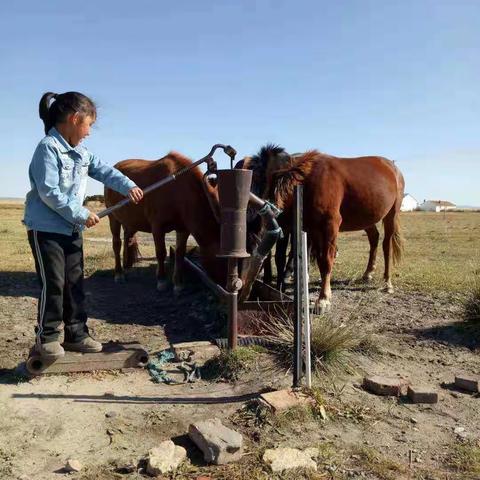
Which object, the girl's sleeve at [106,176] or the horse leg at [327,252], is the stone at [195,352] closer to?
the girl's sleeve at [106,176]

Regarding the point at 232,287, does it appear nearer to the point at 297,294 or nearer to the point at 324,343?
the point at 297,294

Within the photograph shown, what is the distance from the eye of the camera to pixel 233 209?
150 inches

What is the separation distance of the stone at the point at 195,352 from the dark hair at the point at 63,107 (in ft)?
6.79

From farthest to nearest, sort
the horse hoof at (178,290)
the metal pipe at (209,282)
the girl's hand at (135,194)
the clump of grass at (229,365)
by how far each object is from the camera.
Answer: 1. the horse hoof at (178,290)
2. the metal pipe at (209,282)
3. the clump of grass at (229,365)
4. the girl's hand at (135,194)

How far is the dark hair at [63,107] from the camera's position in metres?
3.50

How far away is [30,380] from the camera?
366cm

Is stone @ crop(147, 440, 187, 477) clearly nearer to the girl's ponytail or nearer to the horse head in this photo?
the girl's ponytail

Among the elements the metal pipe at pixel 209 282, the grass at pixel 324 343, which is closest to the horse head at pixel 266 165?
the metal pipe at pixel 209 282

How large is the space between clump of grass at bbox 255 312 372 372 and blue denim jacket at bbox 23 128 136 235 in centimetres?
194

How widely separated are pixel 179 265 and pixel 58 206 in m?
3.95

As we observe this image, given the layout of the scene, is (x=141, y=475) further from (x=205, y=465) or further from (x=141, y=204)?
(x=141, y=204)

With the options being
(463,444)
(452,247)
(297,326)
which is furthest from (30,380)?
(452,247)

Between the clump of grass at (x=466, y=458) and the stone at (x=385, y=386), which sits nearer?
the clump of grass at (x=466, y=458)

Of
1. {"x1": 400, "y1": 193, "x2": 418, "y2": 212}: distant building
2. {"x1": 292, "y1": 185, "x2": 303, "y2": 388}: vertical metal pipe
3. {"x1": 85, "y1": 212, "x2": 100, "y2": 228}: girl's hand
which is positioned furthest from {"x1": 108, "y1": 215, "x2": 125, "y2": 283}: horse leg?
{"x1": 400, "y1": 193, "x2": 418, "y2": 212}: distant building
